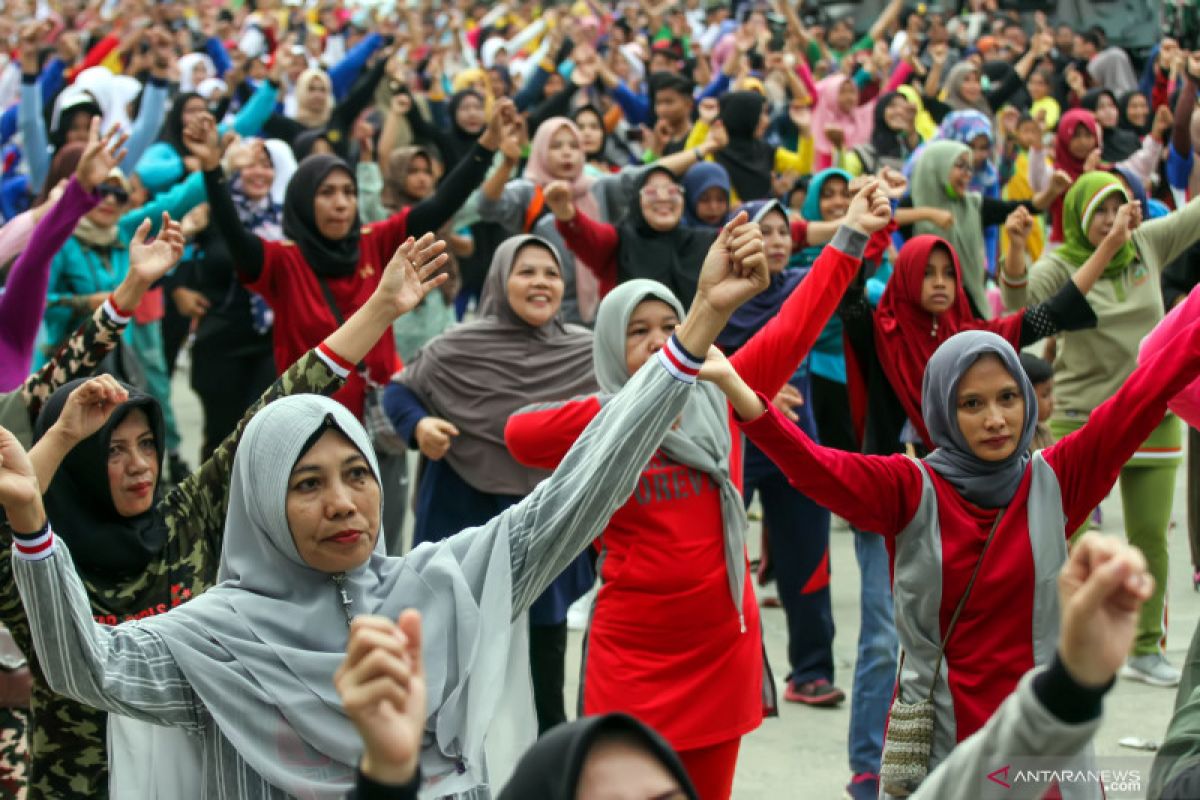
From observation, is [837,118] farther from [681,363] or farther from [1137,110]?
[681,363]

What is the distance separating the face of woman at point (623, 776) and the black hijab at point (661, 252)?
15.0 ft

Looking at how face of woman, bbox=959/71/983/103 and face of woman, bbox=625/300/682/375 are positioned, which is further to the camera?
face of woman, bbox=959/71/983/103

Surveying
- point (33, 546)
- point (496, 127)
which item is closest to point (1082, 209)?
point (496, 127)

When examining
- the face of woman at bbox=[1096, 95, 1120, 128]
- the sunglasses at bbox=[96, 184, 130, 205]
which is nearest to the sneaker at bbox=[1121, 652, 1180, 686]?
the sunglasses at bbox=[96, 184, 130, 205]

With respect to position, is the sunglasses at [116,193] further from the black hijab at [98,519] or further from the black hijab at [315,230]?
the black hijab at [98,519]

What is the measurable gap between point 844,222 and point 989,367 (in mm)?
607

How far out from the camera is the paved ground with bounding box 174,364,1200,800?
5.01 metres

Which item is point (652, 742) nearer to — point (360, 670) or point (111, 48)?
point (360, 670)

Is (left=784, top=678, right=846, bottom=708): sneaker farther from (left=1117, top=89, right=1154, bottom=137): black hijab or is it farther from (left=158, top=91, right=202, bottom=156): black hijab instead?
(left=1117, top=89, right=1154, bottom=137): black hijab

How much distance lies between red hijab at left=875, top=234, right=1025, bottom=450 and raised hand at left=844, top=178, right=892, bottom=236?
42.5 inches

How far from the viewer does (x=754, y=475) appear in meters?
5.53

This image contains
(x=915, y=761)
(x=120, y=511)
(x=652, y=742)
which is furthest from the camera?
(x=120, y=511)

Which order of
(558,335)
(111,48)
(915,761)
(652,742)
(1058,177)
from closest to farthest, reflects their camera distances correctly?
(652,742)
(915,761)
(558,335)
(1058,177)
(111,48)

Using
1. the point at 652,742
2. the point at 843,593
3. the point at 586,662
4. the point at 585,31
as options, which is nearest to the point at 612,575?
the point at 586,662
